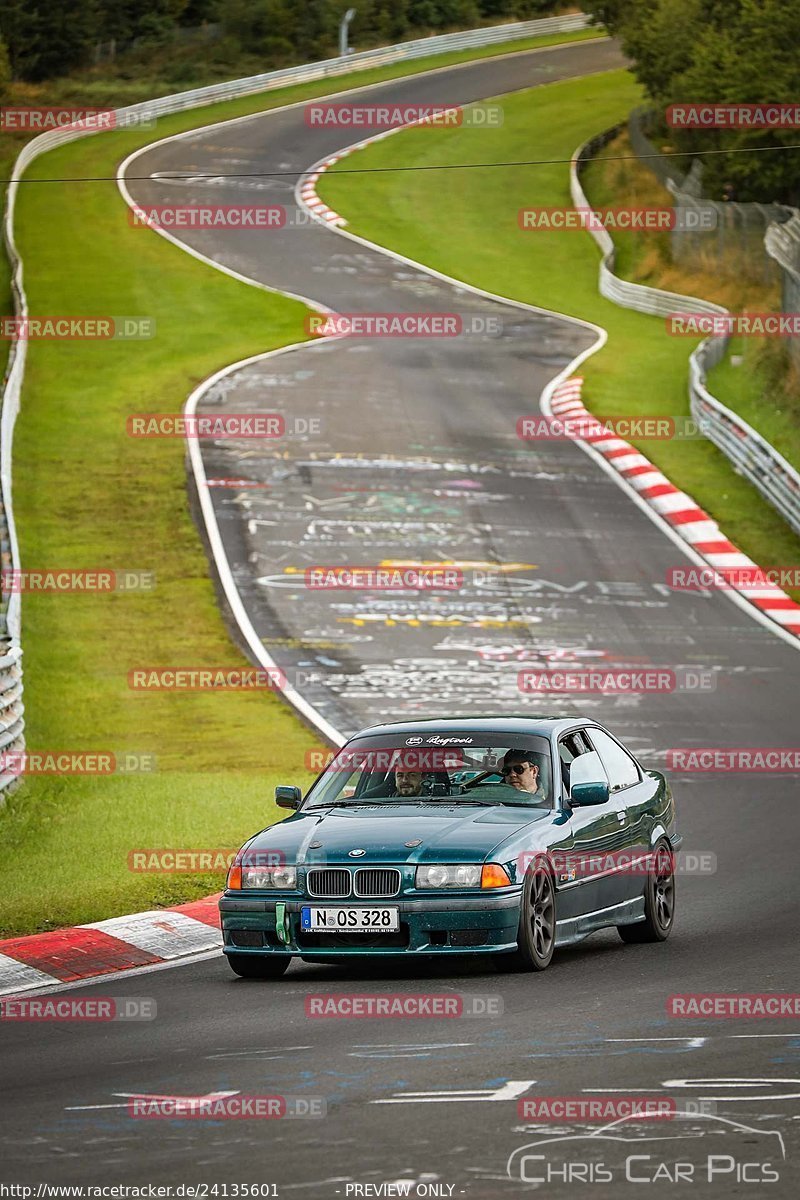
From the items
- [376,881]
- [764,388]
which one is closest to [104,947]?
[376,881]

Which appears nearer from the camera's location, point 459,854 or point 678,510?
point 459,854

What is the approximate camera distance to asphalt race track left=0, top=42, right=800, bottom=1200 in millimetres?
6461

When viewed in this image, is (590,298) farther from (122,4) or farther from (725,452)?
(122,4)

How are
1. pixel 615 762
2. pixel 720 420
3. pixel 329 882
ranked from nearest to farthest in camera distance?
pixel 329 882, pixel 615 762, pixel 720 420

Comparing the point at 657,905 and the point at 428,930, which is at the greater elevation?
the point at 428,930

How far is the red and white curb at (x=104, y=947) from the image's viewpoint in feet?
33.8

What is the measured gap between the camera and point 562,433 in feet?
115

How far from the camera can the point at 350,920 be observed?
990cm

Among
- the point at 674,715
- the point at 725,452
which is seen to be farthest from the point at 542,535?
the point at 674,715

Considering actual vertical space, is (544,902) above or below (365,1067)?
below

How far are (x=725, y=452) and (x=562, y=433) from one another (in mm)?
3078

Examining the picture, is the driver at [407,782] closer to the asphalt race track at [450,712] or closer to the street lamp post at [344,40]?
the asphalt race track at [450,712]

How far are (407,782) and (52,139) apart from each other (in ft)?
187

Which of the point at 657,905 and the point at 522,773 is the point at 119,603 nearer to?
the point at 657,905
